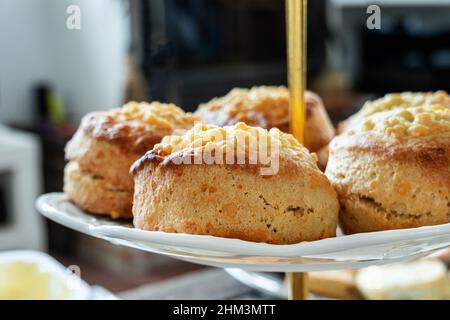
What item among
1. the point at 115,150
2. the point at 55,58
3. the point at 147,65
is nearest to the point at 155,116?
the point at 115,150

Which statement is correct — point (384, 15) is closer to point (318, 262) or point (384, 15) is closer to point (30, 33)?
point (30, 33)

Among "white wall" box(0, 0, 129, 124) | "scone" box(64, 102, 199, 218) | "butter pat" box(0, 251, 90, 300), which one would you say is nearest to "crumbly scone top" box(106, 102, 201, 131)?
"scone" box(64, 102, 199, 218)

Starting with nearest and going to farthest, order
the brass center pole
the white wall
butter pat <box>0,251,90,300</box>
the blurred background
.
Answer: the brass center pole → butter pat <box>0,251,90,300</box> → the blurred background → the white wall

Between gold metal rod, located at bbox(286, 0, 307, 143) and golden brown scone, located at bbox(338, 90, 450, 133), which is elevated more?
gold metal rod, located at bbox(286, 0, 307, 143)

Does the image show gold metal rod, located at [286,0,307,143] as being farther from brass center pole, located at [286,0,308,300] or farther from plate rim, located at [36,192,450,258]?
plate rim, located at [36,192,450,258]

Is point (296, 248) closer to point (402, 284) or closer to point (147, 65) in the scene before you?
point (402, 284)

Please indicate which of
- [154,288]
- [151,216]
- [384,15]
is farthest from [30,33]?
[151,216]
